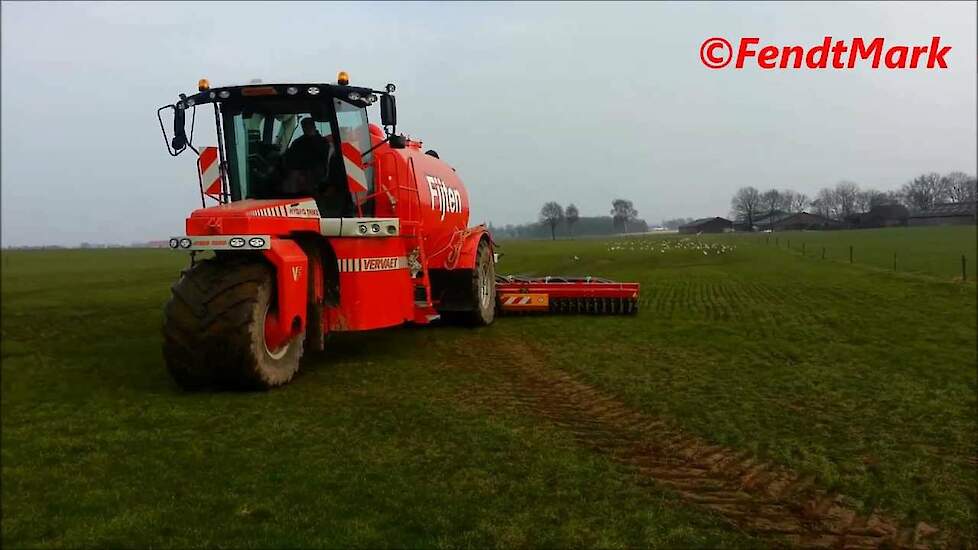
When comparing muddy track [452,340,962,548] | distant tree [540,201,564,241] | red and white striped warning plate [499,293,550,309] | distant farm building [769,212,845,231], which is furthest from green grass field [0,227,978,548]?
distant tree [540,201,564,241]

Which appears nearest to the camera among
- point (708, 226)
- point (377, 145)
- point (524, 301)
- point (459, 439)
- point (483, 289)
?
point (459, 439)

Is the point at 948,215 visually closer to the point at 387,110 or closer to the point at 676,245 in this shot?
the point at 387,110

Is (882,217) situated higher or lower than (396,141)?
lower

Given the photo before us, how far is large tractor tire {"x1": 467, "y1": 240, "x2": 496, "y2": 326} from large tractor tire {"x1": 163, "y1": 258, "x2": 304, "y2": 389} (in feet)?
18.7

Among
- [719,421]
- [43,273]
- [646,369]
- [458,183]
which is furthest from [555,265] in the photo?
[43,273]

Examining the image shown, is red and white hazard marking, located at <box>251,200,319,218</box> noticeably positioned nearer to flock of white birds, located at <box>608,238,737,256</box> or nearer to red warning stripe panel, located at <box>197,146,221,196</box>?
red warning stripe panel, located at <box>197,146,221,196</box>

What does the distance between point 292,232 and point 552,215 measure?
136 feet

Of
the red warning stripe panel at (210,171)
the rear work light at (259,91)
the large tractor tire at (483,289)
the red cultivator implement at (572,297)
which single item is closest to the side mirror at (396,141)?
the rear work light at (259,91)

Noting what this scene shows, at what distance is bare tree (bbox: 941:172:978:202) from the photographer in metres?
7.48

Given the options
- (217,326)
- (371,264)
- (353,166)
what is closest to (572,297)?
(371,264)

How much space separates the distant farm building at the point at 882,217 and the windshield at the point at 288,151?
7.35 meters

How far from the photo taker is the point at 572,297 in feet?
50.5

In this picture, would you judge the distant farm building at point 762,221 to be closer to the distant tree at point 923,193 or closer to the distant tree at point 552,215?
the distant tree at point 923,193

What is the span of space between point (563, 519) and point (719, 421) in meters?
3.07
